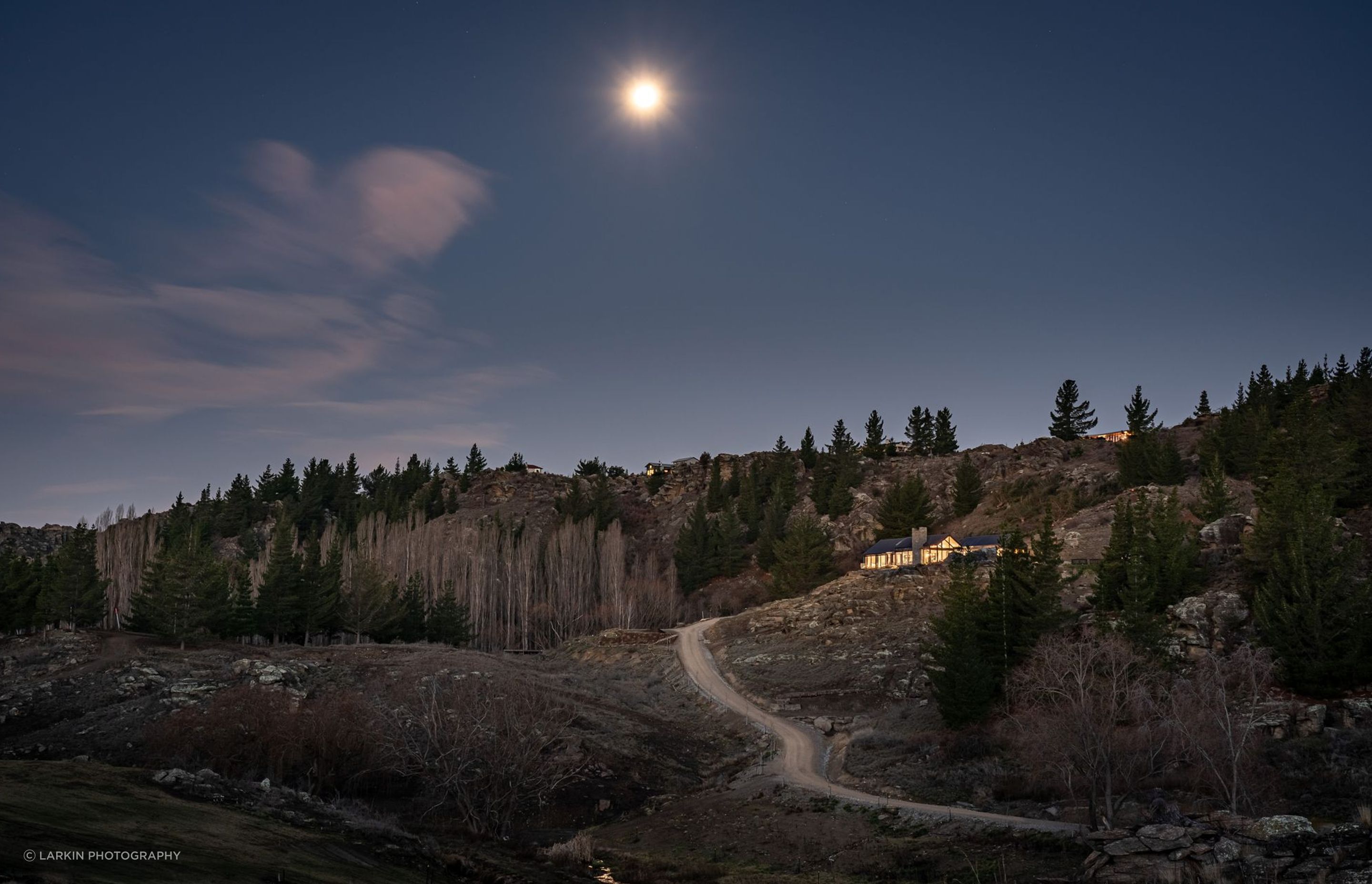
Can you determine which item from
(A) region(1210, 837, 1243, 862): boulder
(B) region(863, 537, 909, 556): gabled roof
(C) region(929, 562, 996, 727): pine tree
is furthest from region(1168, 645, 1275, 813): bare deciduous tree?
(B) region(863, 537, 909, 556): gabled roof

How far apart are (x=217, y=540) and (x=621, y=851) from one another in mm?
132813

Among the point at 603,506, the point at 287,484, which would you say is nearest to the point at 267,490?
the point at 287,484

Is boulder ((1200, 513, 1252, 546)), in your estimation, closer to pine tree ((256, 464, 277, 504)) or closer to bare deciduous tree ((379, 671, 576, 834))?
bare deciduous tree ((379, 671, 576, 834))

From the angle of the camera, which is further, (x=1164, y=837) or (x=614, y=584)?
(x=614, y=584)

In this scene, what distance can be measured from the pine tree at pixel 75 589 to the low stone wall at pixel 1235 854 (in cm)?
7557

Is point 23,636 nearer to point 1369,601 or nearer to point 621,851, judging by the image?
point 621,851

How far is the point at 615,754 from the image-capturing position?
41688mm

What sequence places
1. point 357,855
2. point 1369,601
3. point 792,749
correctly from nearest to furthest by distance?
point 357,855 < point 1369,601 < point 792,749

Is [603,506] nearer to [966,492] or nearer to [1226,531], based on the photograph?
[966,492]

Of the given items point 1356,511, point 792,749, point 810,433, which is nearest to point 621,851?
point 792,749

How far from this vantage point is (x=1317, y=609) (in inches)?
1521

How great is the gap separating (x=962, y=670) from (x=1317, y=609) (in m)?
→ 17.3

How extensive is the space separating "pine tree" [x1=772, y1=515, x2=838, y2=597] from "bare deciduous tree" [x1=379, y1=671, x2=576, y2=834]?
58.1 m

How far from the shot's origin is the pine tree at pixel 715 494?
442ft
